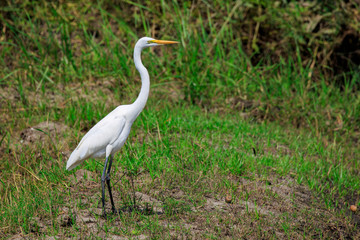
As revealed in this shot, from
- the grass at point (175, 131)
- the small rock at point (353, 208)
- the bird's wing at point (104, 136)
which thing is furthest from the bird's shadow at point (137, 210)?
the small rock at point (353, 208)

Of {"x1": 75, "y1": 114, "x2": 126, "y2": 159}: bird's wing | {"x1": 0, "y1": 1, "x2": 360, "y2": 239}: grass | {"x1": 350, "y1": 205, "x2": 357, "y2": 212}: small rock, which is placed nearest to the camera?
{"x1": 75, "y1": 114, "x2": 126, "y2": 159}: bird's wing

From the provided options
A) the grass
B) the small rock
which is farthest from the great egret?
the small rock

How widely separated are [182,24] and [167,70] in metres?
0.75

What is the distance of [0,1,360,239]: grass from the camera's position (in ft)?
11.5

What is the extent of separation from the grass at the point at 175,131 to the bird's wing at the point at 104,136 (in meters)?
0.46

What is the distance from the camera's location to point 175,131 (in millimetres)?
5074

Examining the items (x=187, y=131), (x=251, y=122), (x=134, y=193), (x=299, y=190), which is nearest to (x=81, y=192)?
(x=134, y=193)

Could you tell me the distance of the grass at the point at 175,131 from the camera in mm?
3516

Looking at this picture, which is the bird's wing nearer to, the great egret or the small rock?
the great egret

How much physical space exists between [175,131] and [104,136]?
1.74 m

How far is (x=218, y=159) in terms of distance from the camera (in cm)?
434

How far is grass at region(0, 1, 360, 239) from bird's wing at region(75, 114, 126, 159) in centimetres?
46

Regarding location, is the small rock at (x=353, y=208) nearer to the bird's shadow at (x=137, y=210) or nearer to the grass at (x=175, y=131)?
the grass at (x=175, y=131)

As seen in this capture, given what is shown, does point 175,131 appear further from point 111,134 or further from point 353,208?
point 353,208
